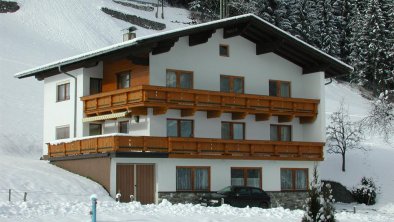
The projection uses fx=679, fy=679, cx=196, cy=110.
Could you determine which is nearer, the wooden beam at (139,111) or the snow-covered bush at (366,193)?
the wooden beam at (139,111)

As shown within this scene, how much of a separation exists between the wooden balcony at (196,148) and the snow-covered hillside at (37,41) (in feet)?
41.5

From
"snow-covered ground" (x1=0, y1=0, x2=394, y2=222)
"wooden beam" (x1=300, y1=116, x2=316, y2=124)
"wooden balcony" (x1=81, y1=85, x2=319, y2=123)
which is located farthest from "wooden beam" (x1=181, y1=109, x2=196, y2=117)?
"wooden beam" (x1=300, y1=116, x2=316, y2=124)

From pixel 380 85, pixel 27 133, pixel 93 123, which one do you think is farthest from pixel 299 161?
pixel 380 85

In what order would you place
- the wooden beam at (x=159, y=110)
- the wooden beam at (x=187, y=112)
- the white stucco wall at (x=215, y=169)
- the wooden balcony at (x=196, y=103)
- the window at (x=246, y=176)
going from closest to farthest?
the white stucco wall at (x=215, y=169), the wooden balcony at (x=196, y=103), the wooden beam at (x=159, y=110), the wooden beam at (x=187, y=112), the window at (x=246, y=176)

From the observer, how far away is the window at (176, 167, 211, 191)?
116 ft

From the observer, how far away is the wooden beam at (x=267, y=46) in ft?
132

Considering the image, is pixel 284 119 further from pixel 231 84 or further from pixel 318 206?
pixel 318 206

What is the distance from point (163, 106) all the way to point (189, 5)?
234 feet

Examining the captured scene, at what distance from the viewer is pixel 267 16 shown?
3435 inches

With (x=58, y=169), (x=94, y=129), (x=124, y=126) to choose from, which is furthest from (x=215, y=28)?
(x=58, y=169)

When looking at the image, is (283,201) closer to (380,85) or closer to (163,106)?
(163,106)

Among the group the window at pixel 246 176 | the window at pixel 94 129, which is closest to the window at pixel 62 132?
the window at pixel 94 129

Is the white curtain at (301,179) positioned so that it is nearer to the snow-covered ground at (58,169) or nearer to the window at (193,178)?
the snow-covered ground at (58,169)

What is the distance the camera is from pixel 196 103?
35.7 metres
